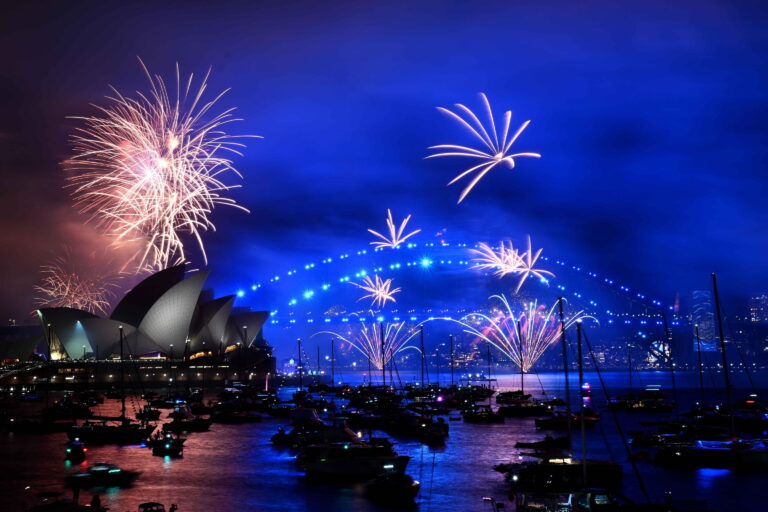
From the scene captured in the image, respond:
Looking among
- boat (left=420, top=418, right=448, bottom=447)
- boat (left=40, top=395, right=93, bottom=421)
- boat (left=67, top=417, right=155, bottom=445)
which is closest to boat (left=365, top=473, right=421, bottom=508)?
boat (left=420, top=418, right=448, bottom=447)

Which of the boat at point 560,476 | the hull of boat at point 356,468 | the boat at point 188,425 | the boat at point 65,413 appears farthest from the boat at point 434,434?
the boat at point 65,413

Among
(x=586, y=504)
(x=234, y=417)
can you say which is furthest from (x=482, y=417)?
(x=586, y=504)

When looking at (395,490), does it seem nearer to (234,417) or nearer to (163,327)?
(234,417)

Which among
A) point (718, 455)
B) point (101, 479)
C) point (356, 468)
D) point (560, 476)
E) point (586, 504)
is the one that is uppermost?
point (586, 504)

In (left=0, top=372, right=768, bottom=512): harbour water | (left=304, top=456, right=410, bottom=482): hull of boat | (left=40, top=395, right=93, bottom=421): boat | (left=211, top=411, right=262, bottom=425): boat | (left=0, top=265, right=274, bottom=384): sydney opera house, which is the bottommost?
(left=0, top=372, right=768, bottom=512): harbour water

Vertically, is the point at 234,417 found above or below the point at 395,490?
above

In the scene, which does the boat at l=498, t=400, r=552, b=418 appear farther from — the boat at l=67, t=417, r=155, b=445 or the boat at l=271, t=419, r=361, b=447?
the boat at l=67, t=417, r=155, b=445
